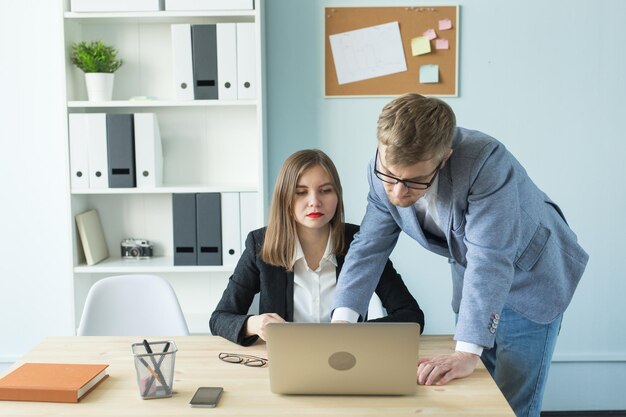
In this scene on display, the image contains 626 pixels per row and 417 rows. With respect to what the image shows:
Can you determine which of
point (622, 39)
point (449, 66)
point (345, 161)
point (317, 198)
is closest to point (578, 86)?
point (622, 39)

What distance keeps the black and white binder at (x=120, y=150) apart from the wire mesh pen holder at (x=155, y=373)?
5.00 ft

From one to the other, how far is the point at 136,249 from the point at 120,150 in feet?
1.55

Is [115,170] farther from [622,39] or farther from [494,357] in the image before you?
[622,39]

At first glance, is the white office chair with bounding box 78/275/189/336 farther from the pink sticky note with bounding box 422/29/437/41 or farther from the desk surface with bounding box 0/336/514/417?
the pink sticky note with bounding box 422/29/437/41

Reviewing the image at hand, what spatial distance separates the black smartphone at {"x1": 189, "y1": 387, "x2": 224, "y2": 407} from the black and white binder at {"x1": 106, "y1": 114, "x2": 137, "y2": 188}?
62.5 inches

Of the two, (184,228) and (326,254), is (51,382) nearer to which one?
(326,254)

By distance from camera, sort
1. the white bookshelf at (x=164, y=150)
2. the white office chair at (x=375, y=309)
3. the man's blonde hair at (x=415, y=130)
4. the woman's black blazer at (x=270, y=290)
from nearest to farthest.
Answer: the man's blonde hair at (x=415, y=130) < the woman's black blazer at (x=270, y=290) < the white office chair at (x=375, y=309) < the white bookshelf at (x=164, y=150)

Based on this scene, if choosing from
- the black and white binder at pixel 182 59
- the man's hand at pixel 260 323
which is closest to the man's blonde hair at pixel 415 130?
the man's hand at pixel 260 323

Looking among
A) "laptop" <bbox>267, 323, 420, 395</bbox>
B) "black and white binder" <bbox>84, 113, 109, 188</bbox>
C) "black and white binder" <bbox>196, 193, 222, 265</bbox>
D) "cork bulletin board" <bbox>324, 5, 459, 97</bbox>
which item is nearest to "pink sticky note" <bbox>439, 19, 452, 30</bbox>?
"cork bulletin board" <bbox>324, 5, 459, 97</bbox>

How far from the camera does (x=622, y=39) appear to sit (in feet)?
10.4

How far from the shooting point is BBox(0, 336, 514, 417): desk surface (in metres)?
1.53

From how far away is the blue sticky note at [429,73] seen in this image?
10.5 ft

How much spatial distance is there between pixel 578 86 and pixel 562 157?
1.03 feet

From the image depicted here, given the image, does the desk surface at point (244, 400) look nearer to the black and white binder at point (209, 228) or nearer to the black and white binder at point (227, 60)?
the black and white binder at point (209, 228)
